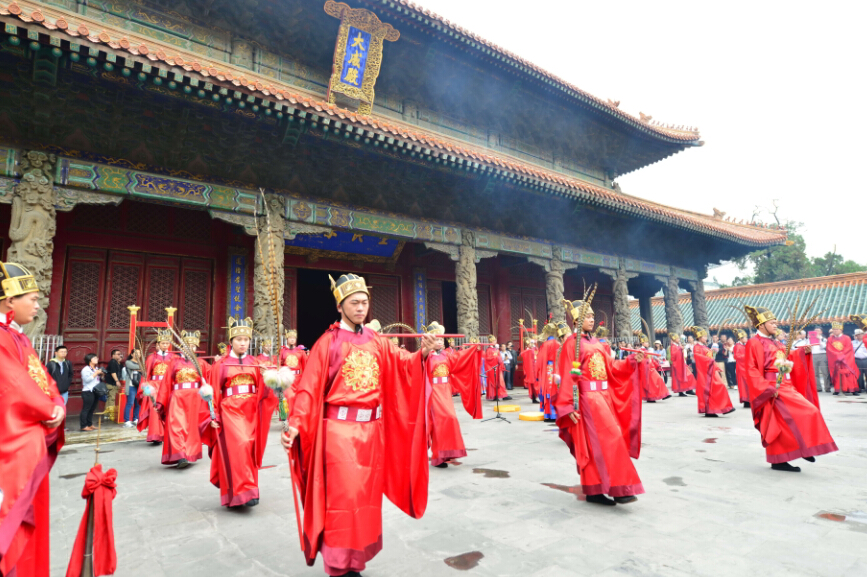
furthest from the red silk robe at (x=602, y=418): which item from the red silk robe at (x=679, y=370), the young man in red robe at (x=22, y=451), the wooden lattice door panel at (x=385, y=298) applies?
the red silk robe at (x=679, y=370)

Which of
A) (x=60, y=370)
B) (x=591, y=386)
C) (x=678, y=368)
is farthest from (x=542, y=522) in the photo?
(x=678, y=368)

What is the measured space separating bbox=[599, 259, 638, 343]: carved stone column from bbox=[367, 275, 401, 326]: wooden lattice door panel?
6731 millimetres

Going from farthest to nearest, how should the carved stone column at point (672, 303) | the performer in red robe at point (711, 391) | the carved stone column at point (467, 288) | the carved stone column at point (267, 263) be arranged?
1. the carved stone column at point (672, 303)
2. the carved stone column at point (467, 288)
3. the performer in red robe at point (711, 391)
4. the carved stone column at point (267, 263)

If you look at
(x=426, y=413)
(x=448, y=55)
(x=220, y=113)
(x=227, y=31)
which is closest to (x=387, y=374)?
(x=426, y=413)

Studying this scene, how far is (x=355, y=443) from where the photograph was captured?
111 inches

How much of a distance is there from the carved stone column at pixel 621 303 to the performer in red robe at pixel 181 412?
12.5 meters

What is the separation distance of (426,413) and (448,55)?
1090 cm

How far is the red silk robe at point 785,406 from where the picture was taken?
4941 millimetres

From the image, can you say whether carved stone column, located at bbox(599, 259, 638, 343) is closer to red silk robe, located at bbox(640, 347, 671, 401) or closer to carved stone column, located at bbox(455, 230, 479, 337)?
red silk robe, located at bbox(640, 347, 671, 401)

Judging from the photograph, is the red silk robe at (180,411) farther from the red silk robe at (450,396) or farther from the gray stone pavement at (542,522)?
the red silk robe at (450,396)

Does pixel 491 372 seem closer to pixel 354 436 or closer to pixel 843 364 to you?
pixel 843 364

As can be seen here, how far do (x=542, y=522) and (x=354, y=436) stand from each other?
5.56 feet

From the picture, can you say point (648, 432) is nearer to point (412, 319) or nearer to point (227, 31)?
point (412, 319)

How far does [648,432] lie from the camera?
7602 mm
